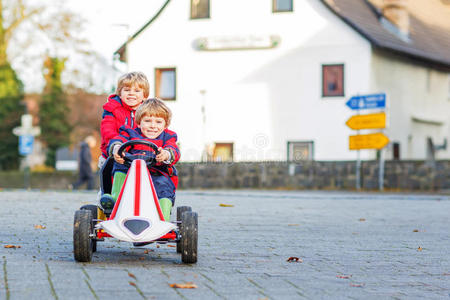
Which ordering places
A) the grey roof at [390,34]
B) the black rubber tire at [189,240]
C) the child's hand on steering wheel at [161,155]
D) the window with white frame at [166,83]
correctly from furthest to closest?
the window with white frame at [166,83] → the grey roof at [390,34] → the child's hand on steering wheel at [161,155] → the black rubber tire at [189,240]

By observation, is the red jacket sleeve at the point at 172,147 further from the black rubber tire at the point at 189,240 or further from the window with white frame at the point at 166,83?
the window with white frame at the point at 166,83

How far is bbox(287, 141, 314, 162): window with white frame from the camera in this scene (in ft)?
106

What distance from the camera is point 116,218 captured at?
6008 mm

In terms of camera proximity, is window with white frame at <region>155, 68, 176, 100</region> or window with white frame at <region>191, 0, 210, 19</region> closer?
window with white frame at <region>191, 0, 210, 19</region>

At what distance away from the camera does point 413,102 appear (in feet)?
115

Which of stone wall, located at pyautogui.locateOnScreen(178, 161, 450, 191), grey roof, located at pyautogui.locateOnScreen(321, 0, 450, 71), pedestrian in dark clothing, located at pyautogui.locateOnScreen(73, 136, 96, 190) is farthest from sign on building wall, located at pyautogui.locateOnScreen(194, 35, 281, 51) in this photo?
pedestrian in dark clothing, located at pyautogui.locateOnScreen(73, 136, 96, 190)

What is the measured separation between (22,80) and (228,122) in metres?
15.5

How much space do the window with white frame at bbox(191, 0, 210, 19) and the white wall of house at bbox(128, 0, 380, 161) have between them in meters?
0.26

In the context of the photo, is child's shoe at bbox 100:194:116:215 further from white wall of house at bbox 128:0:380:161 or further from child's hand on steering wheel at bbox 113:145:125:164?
white wall of house at bbox 128:0:380:161

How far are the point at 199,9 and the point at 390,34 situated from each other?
27.3 feet

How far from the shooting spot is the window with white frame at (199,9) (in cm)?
3331

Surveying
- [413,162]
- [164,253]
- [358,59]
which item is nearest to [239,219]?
[164,253]

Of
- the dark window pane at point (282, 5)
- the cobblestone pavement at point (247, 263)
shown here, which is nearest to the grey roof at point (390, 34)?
the dark window pane at point (282, 5)

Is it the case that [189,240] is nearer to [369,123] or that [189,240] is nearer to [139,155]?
[139,155]
